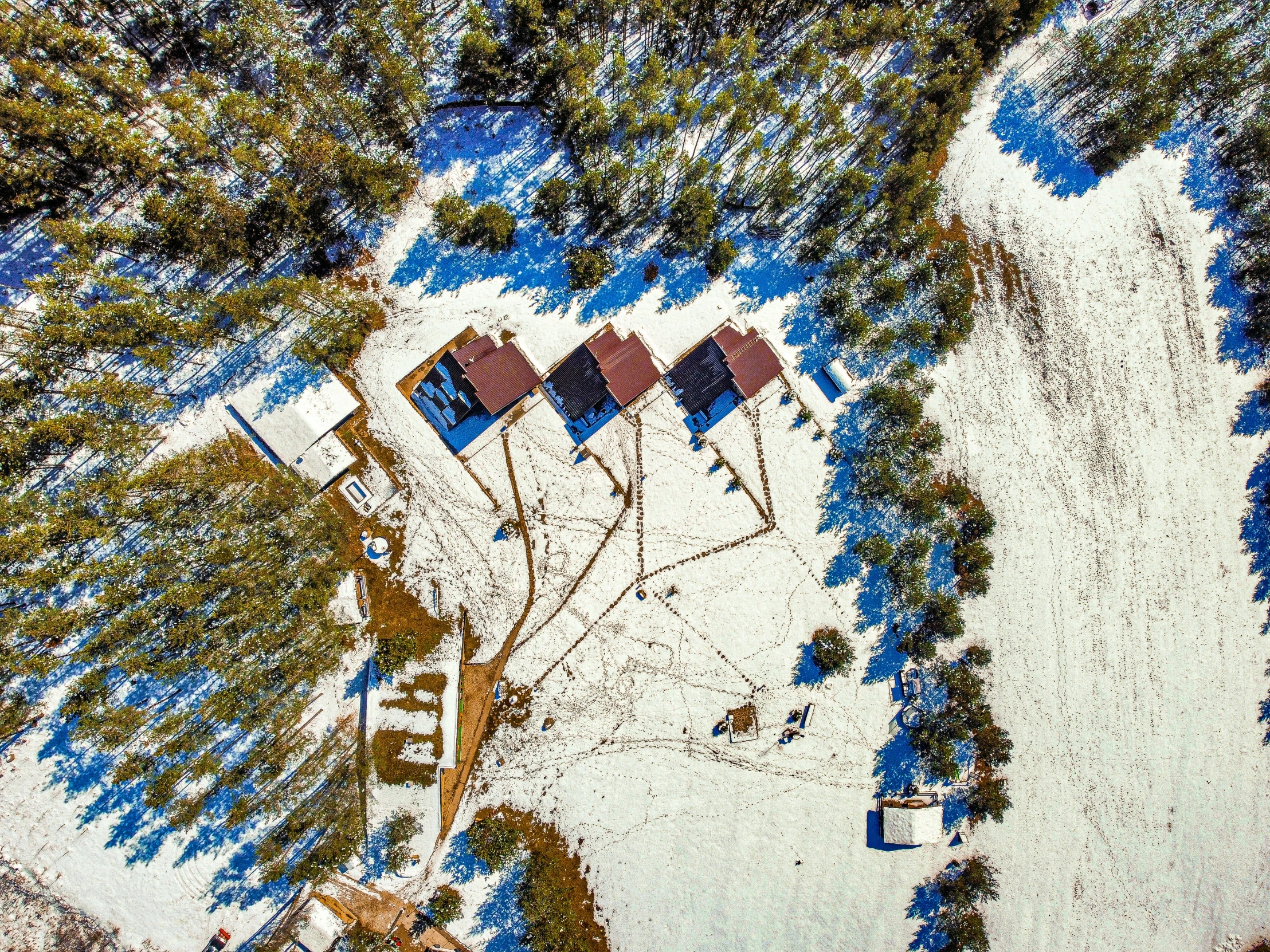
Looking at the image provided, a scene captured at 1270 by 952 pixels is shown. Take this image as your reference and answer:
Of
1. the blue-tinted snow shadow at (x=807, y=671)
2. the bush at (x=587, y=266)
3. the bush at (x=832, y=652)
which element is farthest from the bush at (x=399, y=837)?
the bush at (x=587, y=266)

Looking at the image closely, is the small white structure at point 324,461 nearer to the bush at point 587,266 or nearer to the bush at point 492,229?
the bush at point 492,229

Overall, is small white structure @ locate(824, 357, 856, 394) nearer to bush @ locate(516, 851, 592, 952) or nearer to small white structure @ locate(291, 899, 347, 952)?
bush @ locate(516, 851, 592, 952)

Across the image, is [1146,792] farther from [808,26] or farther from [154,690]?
[154,690]

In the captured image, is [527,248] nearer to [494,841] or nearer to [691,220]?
[691,220]

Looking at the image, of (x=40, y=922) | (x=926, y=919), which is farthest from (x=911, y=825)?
(x=40, y=922)

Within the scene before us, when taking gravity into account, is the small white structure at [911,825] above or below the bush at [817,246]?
below

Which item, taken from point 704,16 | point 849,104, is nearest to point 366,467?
point 704,16
